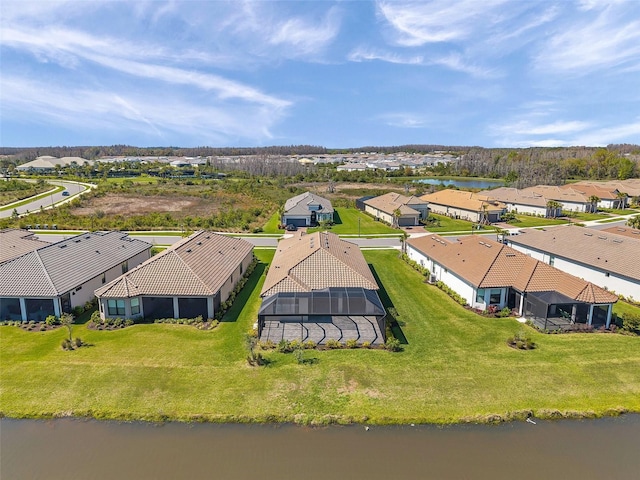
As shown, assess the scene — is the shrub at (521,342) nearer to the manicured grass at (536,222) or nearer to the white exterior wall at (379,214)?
the white exterior wall at (379,214)

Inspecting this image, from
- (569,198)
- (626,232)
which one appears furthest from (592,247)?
(569,198)

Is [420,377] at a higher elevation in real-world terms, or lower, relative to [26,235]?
lower

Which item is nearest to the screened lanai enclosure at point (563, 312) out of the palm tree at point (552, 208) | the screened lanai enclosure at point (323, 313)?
the screened lanai enclosure at point (323, 313)

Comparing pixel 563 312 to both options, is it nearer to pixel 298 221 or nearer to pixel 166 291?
pixel 166 291

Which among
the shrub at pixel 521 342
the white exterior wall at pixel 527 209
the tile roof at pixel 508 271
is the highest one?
the white exterior wall at pixel 527 209

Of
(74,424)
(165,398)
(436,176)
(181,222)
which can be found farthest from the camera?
(436,176)

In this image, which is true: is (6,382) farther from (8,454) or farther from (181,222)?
(181,222)

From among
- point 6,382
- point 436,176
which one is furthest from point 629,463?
point 436,176
